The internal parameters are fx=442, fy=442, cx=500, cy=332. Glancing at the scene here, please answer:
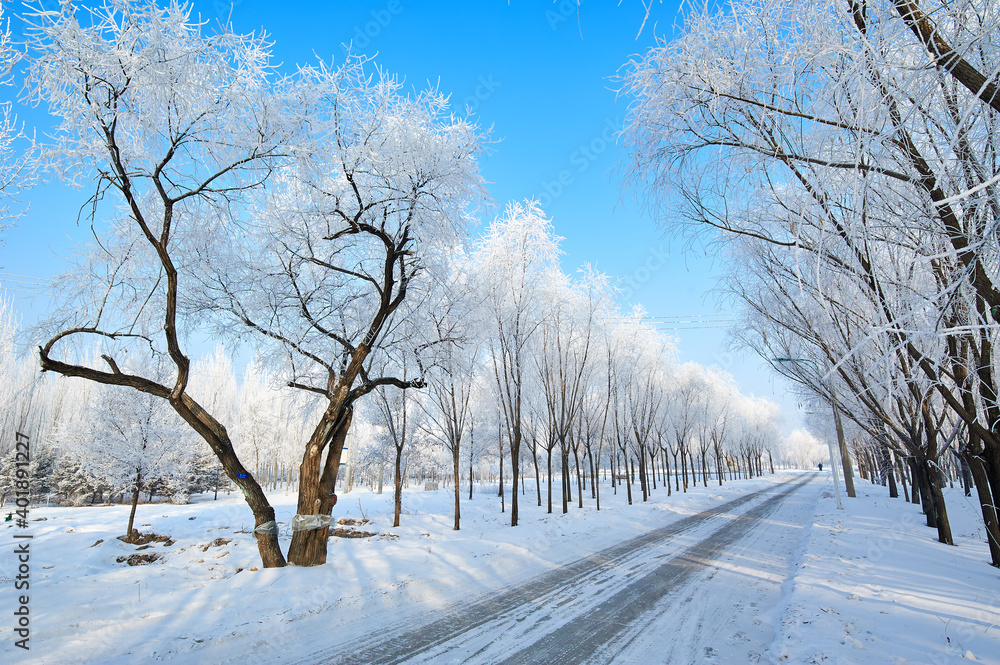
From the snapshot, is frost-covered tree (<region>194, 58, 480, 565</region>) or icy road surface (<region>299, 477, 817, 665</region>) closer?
icy road surface (<region>299, 477, 817, 665</region>)

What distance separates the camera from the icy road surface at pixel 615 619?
4336mm

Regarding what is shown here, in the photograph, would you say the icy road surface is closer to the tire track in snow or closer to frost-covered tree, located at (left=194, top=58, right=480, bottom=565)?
the tire track in snow

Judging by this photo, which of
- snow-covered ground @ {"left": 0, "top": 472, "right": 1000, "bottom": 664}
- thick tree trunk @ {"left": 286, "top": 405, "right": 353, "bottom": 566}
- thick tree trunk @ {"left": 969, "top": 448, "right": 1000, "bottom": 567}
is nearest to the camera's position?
snow-covered ground @ {"left": 0, "top": 472, "right": 1000, "bottom": 664}

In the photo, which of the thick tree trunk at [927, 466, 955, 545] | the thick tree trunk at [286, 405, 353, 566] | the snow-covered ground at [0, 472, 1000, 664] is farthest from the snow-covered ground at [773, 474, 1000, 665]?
the thick tree trunk at [286, 405, 353, 566]

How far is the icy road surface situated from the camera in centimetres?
434

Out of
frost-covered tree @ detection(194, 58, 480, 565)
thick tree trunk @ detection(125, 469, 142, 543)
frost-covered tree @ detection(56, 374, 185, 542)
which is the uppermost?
frost-covered tree @ detection(194, 58, 480, 565)

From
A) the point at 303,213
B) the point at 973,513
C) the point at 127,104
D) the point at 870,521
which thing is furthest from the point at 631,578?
the point at 973,513

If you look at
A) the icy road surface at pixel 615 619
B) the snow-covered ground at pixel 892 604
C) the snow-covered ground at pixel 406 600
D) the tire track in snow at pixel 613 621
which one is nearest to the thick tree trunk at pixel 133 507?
the snow-covered ground at pixel 406 600

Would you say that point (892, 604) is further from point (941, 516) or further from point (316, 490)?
point (316, 490)

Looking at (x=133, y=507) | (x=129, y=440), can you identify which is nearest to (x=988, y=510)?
(x=133, y=507)

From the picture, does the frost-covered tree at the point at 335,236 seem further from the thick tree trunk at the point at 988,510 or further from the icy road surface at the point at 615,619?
the thick tree trunk at the point at 988,510

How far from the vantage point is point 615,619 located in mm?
5363

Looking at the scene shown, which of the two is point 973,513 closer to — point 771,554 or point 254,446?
point 771,554

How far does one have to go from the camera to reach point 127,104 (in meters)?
5.62
